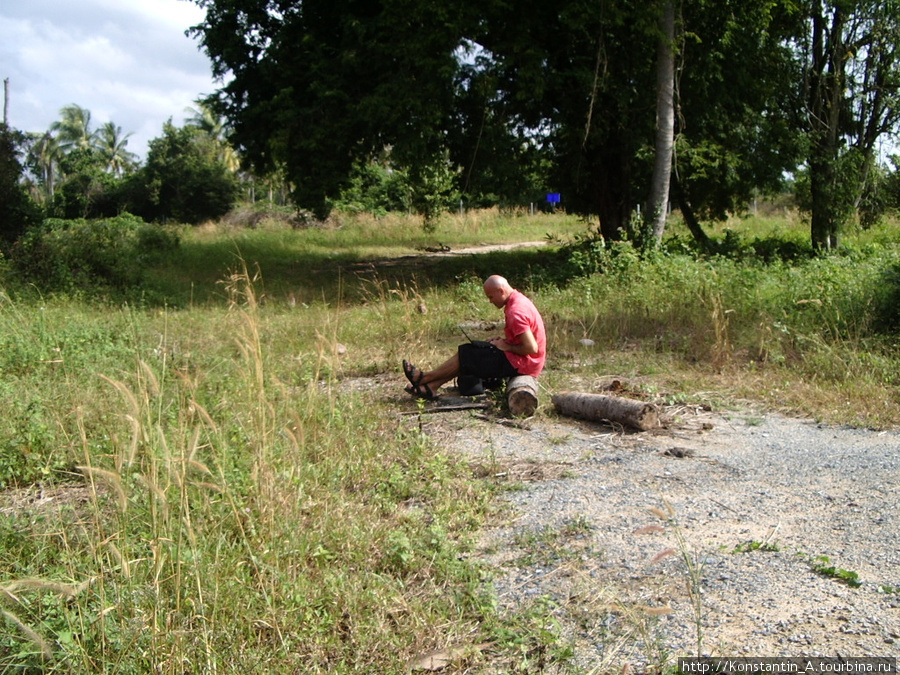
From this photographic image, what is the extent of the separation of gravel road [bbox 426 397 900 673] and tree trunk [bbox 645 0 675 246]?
8.35 metres

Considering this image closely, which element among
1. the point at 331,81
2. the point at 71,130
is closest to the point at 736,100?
the point at 331,81

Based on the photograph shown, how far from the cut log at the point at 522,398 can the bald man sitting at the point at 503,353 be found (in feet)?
1.09

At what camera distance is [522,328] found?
695cm

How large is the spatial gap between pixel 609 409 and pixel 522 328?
1.04 m

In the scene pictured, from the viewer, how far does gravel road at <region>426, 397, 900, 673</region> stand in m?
3.25

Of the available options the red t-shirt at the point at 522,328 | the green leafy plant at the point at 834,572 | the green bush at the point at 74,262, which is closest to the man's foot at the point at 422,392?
the red t-shirt at the point at 522,328

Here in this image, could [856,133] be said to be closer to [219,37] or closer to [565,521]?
[219,37]

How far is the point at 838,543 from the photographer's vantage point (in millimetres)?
4113

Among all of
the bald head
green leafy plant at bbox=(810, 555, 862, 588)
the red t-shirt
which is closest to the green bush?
the bald head

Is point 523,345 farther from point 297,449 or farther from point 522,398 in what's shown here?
point 297,449

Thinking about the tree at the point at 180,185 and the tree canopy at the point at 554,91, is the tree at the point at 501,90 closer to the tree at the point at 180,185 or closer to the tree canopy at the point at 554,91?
the tree canopy at the point at 554,91

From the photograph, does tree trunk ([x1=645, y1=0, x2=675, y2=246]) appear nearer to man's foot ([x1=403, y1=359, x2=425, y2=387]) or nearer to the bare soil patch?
man's foot ([x1=403, y1=359, x2=425, y2=387])

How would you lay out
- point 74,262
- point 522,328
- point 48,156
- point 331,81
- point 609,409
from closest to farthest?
point 609,409
point 522,328
point 74,262
point 331,81
point 48,156

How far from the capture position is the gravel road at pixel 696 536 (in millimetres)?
3246
